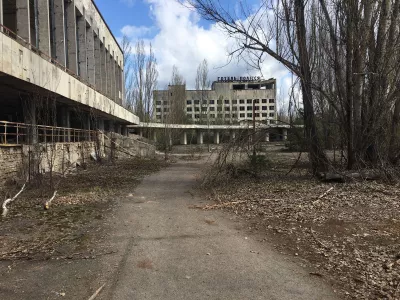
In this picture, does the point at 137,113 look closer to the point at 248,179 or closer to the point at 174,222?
the point at 248,179

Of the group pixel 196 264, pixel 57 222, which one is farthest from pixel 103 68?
pixel 196 264

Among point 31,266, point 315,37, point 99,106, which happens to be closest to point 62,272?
point 31,266

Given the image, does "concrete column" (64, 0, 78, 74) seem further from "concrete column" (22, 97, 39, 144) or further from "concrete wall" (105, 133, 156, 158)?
"concrete column" (22, 97, 39, 144)

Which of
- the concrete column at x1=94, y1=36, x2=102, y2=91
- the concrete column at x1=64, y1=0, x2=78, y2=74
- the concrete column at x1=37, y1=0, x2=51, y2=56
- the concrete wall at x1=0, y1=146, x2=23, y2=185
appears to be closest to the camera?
the concrete wall at x1=0, y1=146, x2=23, y2=185

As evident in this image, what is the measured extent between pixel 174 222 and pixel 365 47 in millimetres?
8267

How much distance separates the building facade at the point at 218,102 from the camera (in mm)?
57028

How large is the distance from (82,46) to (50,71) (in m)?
12.1

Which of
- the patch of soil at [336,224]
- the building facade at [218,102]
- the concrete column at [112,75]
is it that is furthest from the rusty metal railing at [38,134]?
the concrete column at [112,75]

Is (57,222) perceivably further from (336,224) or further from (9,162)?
(9,162)

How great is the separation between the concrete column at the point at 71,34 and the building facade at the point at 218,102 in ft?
39.1

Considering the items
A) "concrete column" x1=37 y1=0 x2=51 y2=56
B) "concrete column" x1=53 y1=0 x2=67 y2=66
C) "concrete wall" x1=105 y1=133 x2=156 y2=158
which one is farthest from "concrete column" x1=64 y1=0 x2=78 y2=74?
"concrete wall" x1=105 y1=133 x2=156 y2=158

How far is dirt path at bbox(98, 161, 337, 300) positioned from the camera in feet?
14.1

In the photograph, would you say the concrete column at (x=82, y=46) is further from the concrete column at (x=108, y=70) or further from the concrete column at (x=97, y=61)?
the concrete column at (x=108, y=70)

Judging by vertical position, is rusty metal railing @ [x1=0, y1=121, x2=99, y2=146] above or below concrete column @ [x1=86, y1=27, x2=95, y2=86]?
below
